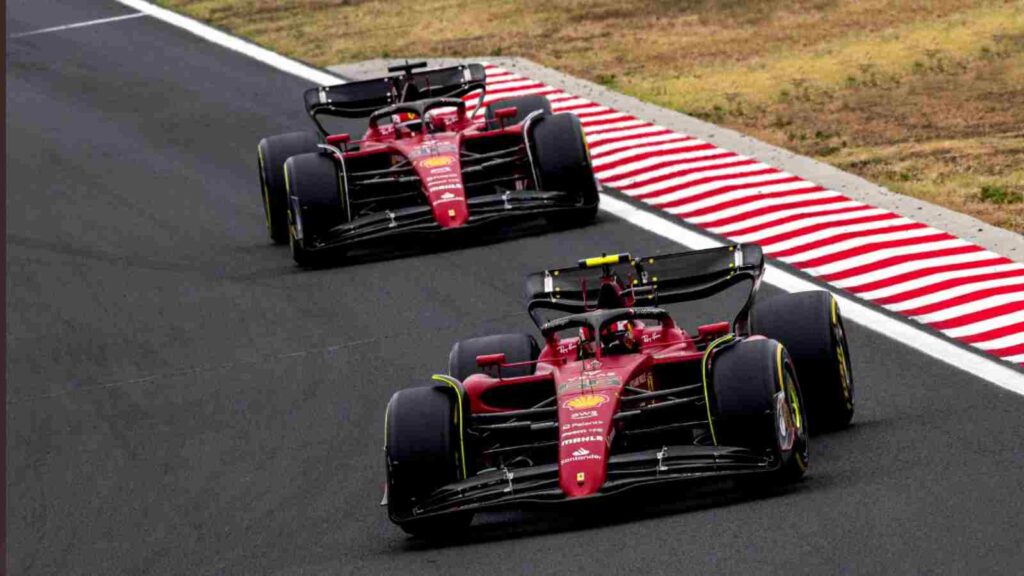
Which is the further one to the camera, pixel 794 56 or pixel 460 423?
pixel 794 56

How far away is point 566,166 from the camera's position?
764 inches

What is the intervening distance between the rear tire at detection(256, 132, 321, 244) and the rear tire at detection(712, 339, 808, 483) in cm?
966

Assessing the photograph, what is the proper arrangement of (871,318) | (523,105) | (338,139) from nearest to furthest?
(871,318), (338,139), (523,105)

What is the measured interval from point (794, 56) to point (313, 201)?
10.6m

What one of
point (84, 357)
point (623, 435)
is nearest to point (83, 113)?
point (84, 357)

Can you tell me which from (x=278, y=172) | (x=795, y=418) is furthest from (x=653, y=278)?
(x=278, y=172)

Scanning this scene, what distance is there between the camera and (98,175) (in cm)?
2531

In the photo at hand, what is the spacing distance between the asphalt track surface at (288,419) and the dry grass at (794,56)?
3.72 meters

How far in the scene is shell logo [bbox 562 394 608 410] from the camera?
37.4 ft

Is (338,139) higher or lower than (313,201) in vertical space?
higher

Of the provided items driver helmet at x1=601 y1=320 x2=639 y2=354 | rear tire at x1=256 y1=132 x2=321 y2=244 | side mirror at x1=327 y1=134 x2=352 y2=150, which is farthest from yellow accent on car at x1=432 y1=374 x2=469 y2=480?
rear tire at x1=256 y1=132 x2=321 y2=244

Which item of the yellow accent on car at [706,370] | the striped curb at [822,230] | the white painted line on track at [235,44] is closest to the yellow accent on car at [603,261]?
the yellow accent on car at [706,370]

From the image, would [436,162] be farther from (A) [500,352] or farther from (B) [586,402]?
(B) [586,402]

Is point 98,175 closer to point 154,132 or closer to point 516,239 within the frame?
point 154,132
